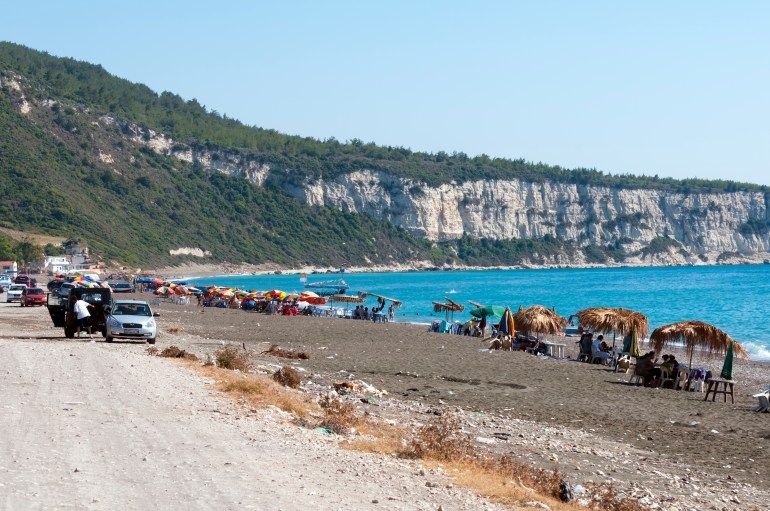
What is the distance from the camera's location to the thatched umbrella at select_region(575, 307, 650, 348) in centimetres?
3128

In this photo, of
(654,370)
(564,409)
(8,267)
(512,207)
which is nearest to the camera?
(564,409)

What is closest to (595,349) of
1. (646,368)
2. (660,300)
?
(646,368)

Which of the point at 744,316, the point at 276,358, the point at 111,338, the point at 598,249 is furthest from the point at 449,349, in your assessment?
the point at 598,249

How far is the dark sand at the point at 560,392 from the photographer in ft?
54.2

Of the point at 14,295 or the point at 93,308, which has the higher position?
the point at 93,308

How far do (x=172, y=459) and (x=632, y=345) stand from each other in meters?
21.9

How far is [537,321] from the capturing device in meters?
38.7

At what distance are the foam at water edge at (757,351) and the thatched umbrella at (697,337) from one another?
1419 centimetres

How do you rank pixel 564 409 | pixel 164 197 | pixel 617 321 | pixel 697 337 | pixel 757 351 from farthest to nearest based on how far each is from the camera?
pixel 164 197 < pixel 757 351 < pixel 617 321 < pixel 697 337 < pixel 564 409

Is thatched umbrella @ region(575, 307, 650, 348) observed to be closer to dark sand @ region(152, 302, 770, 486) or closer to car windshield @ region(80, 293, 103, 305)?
dark sand @ region(152, 302, 770, 486)

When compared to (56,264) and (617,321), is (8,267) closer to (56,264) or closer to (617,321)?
(56,264)

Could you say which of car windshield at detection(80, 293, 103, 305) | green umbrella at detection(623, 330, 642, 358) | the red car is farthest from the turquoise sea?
car windshield at detection(80, 293, 103, 305)

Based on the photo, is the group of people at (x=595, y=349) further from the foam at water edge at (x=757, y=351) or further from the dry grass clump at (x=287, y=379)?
the dry grass clump at (x=287, y=379)

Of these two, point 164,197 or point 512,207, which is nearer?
point 164,197
